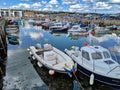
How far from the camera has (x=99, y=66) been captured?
16.2 metres

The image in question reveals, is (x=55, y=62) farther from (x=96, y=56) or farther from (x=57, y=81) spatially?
(x=96, y=56)

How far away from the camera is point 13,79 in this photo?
17797mm

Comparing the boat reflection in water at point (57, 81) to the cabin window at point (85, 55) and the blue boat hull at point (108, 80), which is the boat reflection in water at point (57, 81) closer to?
the blue boat hull at point (108, 80)

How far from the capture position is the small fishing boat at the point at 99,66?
15.2 meters

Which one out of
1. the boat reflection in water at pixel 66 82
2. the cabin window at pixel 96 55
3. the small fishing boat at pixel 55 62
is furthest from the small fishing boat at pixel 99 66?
the small fishing boat at pixel 55 62

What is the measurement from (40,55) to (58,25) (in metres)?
35.9

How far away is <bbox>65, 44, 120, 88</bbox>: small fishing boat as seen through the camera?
15.2 m

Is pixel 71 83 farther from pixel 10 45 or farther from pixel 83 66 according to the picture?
pixel 10 45

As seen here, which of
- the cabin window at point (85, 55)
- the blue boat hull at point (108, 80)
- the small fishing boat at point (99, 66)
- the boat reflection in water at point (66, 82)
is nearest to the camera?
the blue boat hull at point (108, 80)

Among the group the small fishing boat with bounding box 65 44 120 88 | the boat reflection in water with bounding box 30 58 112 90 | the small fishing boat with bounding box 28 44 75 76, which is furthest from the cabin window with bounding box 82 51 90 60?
the boat reflection in water with bounding box 30 58 112 90

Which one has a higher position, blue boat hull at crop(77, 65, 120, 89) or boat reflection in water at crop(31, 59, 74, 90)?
blue boat hull at crop(77, 65, 120, 89)

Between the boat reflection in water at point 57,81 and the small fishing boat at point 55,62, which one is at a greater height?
the small fishing boat at point 55,62

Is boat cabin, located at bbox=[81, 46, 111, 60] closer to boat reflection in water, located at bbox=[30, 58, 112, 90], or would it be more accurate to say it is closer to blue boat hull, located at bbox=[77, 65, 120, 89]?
blue boat hull, located at bbox=[77, 65, 120, 89]

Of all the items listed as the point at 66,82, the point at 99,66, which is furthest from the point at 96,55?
the point at 66,82
